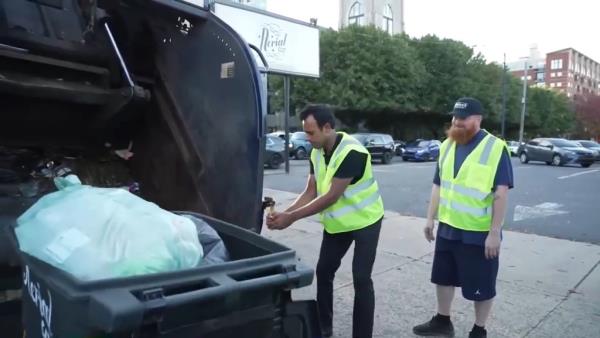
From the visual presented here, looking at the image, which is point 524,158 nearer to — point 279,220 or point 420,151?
point 420,151

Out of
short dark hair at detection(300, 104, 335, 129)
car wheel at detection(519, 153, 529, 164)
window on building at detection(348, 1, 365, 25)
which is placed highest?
window on building at detection(348, 1, 365, 25)

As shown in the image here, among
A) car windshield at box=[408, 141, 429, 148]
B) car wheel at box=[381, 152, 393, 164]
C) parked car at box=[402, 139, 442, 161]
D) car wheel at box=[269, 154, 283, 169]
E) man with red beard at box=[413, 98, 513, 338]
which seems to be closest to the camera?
man with red beard at box=[413, 98, 513, 338]

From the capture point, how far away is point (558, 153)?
2152 cm

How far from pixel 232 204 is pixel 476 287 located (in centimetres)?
148

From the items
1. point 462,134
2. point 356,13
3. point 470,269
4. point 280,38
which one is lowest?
point 470,269

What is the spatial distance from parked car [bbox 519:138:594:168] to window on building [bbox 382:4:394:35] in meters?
27.2

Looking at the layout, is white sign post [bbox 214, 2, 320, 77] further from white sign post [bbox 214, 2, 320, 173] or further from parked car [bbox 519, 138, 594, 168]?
parked car [bbox 519, 138, 594, 168]

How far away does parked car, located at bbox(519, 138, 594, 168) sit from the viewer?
2134 cm

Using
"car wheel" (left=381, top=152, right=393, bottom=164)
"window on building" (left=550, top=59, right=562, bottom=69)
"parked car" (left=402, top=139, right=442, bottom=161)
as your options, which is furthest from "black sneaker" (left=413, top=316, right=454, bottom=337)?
"window on building" (left=550, top=59, right=562, bottom=69)

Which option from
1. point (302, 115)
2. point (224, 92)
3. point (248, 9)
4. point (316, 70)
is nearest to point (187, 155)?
point (224, 92)

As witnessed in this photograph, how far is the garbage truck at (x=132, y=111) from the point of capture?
2812 millimetres

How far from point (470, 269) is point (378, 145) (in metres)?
18.2

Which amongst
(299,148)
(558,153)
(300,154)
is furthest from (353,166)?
(558,153)

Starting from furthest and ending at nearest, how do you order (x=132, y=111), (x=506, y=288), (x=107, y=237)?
(x=506, y=288) < (x=132, y=111) < (x=107, y=237)
